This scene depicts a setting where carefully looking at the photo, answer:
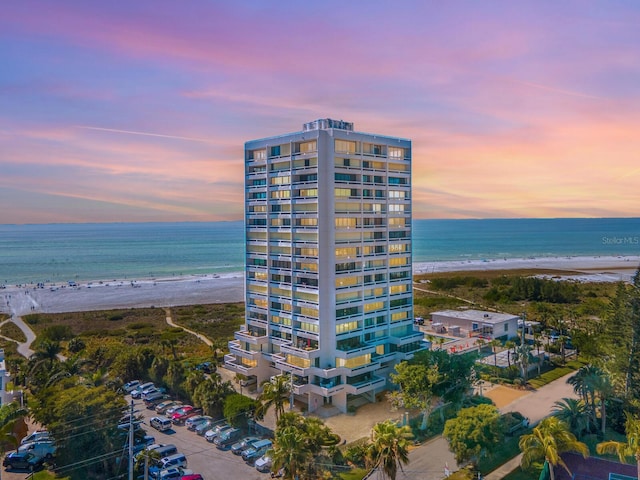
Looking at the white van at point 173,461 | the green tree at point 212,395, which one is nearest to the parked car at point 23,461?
the white van at point 173,461

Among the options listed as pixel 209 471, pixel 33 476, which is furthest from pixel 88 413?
pixel 209 471

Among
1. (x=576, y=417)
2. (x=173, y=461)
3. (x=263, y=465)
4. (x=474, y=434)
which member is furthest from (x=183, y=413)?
(x=576, y=417)

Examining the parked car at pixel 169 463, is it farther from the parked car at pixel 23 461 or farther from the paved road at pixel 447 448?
the paved road at pixel 447 448

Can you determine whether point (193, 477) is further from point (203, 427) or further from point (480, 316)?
point (480, 316)

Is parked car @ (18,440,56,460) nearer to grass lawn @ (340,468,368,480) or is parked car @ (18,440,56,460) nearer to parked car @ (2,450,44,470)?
parked car @ (2,450,44,470)

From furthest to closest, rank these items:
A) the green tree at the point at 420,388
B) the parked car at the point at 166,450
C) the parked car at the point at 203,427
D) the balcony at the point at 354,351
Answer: the balcony at the point at 354,351 < the parked car at the point at 203,427 < the green tree at the point at 420,388 < the parked car at the point at 166,450

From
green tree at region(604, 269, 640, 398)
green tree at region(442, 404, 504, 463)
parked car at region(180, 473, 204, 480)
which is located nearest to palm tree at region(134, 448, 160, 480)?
parked car at region(180, 473, 204, 480)

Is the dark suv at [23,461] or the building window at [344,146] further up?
the building window at [344,146]
